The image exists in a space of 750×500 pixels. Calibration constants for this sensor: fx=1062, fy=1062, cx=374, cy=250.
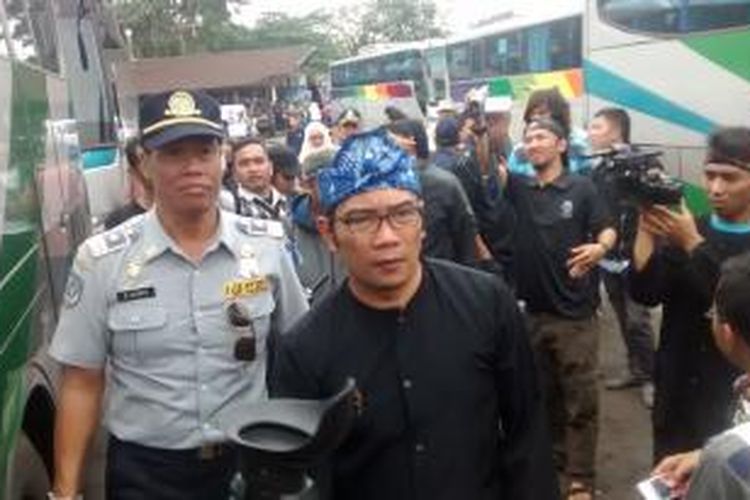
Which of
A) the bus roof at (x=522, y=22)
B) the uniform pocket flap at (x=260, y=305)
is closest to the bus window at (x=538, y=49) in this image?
the bus roof at (x=522, y=22)

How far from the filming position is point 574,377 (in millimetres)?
4977

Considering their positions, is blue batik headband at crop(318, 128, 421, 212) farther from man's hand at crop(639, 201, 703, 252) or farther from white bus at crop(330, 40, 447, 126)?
white bus at crop(330, 40, 447, 126)

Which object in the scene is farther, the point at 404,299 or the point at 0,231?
Result: the point at 0,231

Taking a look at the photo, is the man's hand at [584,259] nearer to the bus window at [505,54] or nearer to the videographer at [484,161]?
the videographer at [484,161]

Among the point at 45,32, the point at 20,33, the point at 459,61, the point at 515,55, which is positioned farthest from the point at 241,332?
the point at 459,61

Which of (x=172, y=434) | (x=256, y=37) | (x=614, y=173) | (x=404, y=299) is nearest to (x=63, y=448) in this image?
(x=172, y=434)

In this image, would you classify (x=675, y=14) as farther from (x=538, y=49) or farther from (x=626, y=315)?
(x=538, y=49)

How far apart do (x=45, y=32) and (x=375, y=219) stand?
3.52 meters

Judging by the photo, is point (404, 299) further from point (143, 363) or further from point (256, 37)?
point (256, 37)

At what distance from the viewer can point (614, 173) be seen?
3.51m

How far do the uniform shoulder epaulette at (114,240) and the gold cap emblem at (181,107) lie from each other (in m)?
0.33

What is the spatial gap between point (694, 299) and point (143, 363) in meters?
1.76

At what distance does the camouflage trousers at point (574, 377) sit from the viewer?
16.2ft

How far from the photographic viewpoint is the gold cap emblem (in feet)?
9.28
